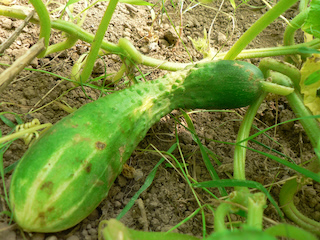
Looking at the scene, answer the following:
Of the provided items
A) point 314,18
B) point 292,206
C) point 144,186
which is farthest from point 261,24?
point 144,186

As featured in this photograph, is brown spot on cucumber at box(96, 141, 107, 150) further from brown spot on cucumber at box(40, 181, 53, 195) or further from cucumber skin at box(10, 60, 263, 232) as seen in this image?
brown spot on cucumber at box(40, 181, 53, 195)

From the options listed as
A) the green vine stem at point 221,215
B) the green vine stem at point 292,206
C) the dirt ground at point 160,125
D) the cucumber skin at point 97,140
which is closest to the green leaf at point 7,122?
the dirt ground at point 160,125

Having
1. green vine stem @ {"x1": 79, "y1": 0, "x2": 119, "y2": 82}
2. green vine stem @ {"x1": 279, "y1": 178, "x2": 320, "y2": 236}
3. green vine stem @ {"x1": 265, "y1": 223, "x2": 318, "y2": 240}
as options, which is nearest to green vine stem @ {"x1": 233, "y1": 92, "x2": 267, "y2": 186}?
green vine stem @ {"x1": 279, "y1": 178, "x2": 320, "y2": 236}

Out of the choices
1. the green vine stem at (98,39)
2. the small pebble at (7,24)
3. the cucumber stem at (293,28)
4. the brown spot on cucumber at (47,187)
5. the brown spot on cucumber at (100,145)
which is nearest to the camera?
the brown spot on cucumber at (47,187)

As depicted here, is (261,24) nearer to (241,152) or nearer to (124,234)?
(241,152)

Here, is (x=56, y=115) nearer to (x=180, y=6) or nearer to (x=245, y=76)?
(x=245, y=76)

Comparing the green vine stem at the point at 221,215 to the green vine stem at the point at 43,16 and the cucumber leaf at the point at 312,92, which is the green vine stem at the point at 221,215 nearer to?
the cucumber leaf at the point at 312,92
